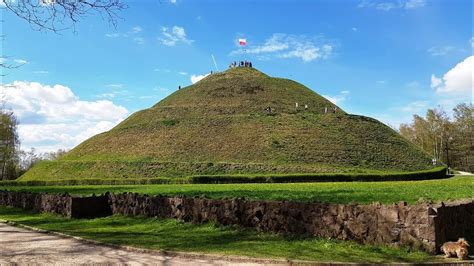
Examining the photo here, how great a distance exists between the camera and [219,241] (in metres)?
11.5

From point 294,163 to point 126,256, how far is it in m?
52.3

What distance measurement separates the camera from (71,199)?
59.7 ft

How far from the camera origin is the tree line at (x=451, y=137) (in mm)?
88188

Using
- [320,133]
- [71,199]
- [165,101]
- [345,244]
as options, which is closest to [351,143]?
[320,133]

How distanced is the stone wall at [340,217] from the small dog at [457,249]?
0.23 metres

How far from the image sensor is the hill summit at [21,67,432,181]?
62.4 m

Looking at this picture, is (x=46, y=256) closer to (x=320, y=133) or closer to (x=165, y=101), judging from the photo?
(x=320, y=133)

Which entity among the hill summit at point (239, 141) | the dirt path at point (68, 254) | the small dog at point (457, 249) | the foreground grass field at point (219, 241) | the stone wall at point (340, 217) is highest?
the hill summit at point (239, 141)

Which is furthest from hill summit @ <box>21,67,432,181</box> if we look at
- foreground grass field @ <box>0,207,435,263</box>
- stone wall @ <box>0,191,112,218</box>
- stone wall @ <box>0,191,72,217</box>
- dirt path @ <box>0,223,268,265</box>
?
dirt path @ <box>0,223,268,265</box>

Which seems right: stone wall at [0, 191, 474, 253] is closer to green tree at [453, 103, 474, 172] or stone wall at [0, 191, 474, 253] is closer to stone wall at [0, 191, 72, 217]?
stone wall at [0, 191, 72, 217]

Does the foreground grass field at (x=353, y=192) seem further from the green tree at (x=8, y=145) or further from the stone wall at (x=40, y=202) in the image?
the green tree at (x=8, y=145)

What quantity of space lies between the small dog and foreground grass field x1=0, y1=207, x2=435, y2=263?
1.16 feet

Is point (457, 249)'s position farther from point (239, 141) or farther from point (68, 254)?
point (239, 141)

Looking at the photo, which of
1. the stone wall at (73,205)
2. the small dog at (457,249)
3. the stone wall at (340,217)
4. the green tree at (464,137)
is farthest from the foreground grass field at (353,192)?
the green tree at (464,137)
